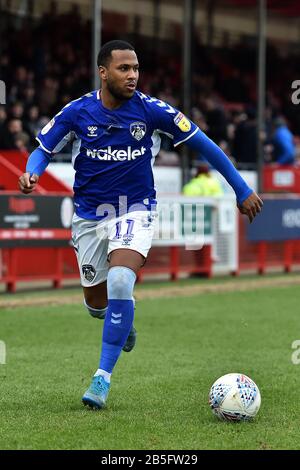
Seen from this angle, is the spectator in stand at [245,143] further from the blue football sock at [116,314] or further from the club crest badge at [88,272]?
→ the blue football sock at [116,314]

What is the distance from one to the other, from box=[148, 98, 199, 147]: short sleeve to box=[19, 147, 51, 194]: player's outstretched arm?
2.55 ft

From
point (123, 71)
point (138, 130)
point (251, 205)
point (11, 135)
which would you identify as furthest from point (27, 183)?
point (11, 135)

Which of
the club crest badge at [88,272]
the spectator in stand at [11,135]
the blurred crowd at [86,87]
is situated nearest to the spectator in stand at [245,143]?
the blurred crowd at [86,87]

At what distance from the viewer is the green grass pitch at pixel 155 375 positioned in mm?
6234

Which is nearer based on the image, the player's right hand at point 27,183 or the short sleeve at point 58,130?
the player's right hand at point 27,183

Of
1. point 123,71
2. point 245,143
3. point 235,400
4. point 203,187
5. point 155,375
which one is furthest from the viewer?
point 245,143

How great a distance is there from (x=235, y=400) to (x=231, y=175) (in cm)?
157

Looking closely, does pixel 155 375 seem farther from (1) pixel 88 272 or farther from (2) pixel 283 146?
(2) pixel 283 146

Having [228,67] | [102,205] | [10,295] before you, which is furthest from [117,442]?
[228,67]

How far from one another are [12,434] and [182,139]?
235 centimetres

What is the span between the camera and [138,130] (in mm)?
7496

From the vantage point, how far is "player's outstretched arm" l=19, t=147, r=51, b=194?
23.7ft

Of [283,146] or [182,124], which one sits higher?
[182,124]

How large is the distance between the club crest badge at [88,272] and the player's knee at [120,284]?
0.57 meters
